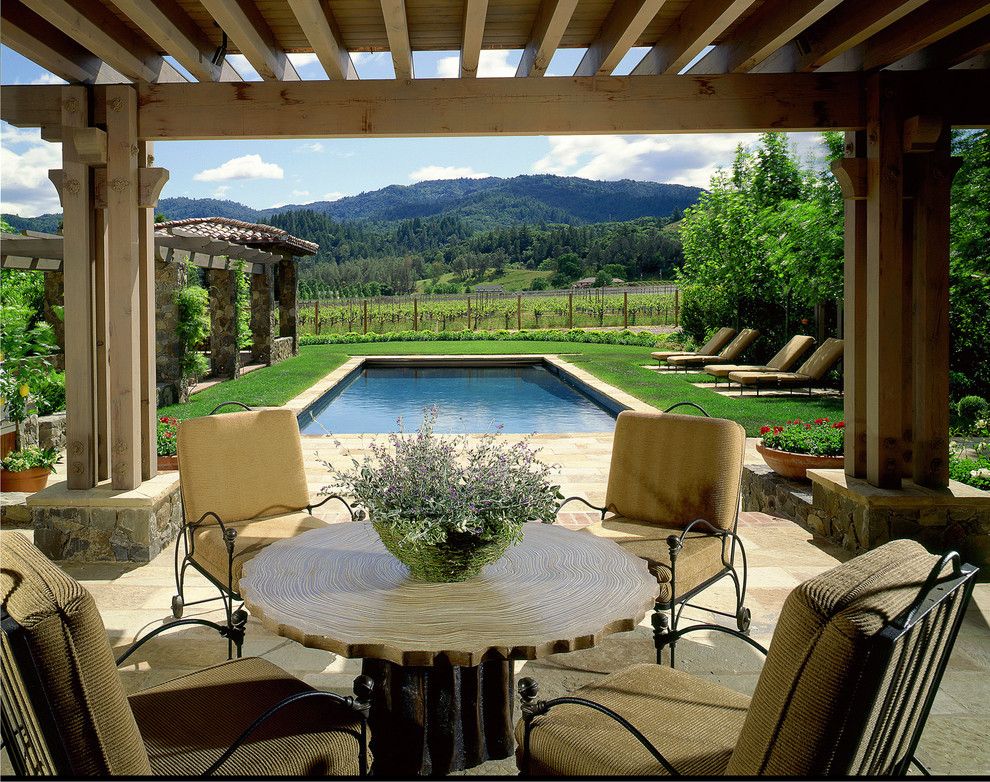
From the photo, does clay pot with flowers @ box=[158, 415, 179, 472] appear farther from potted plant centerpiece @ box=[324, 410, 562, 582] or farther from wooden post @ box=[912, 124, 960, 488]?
wooden post @ box=[912, 124, 960, 488]

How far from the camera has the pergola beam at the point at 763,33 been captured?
387 centimetres

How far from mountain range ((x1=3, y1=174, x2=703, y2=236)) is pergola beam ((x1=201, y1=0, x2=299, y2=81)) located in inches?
2276

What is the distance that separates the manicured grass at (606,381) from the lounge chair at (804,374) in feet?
0.74

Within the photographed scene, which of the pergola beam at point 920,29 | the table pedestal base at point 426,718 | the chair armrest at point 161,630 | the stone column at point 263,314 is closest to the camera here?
the chair armrest at point 161,630

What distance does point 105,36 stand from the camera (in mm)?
4102

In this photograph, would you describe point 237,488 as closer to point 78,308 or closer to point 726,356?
point 78,308

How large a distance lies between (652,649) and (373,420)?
26.9ft

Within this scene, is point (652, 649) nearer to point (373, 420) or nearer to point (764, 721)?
point (764, 721)

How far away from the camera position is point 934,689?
1.62 meters

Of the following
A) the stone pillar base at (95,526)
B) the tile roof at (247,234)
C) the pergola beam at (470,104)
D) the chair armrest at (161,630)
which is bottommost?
the stone pillar base at (95,526)

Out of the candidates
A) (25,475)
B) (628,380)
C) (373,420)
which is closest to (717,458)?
(25,475)

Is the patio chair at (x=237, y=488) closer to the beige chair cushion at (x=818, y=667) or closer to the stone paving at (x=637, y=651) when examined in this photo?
the stone paving at (x=637, y=651)

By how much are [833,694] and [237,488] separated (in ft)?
9.87

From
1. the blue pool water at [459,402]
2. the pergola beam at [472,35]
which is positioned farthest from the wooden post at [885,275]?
the blue pool water at [459,402]
